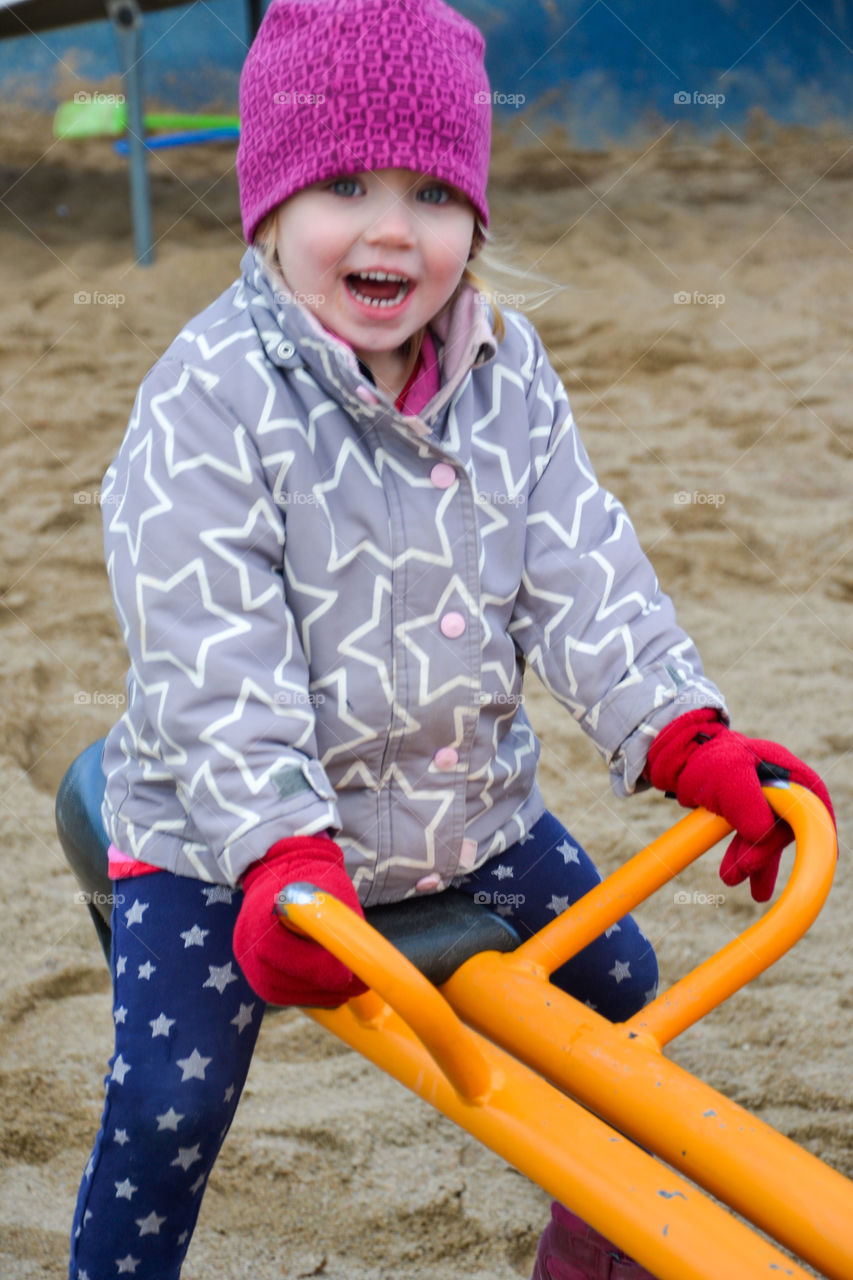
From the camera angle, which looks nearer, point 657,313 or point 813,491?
point 813,491

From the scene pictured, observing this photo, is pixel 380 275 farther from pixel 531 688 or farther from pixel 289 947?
pixel 531 688

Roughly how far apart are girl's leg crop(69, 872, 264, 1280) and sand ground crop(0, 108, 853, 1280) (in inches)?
14.2

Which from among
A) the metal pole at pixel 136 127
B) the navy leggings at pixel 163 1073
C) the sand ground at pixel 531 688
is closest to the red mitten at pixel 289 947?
the navy leggings at pixel 163 1073

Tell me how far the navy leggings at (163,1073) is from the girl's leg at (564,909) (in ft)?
0.74

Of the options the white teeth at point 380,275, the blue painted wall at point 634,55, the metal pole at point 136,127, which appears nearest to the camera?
the white teeth at point 380,275

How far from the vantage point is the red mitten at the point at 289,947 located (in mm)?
827

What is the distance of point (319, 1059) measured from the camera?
5.14ft

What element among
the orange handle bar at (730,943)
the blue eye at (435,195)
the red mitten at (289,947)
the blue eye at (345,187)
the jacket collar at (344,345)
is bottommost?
the red mitten at (289,947)

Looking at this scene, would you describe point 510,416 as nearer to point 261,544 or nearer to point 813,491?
point 261,544

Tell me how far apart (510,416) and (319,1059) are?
0.84m

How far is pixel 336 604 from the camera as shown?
101 centimetres

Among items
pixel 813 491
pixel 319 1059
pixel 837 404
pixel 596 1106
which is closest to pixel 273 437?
pixel 596 1106

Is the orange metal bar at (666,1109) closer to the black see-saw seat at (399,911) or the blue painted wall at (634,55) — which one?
the black see-saw seat at (399,911)

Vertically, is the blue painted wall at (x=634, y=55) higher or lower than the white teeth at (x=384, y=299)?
lower
